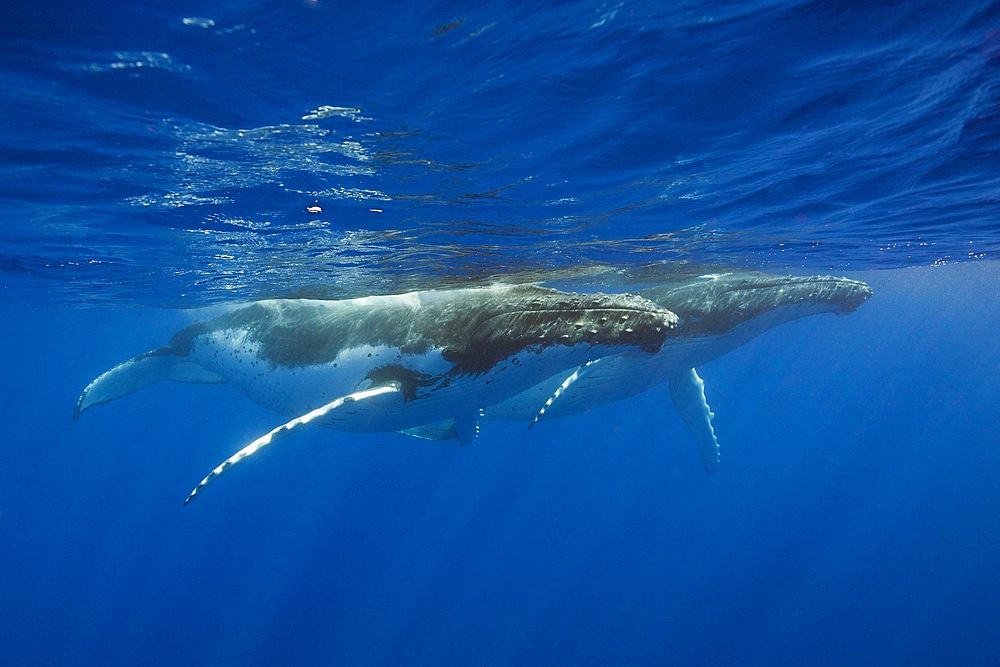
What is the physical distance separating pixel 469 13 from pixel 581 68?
1.75 m

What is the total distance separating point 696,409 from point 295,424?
406 inches

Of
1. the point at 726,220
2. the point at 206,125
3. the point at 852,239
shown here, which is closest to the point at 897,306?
the point at 852,239

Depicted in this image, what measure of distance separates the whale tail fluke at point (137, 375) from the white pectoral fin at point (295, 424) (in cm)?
616

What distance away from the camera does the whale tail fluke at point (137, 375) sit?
11414 mm

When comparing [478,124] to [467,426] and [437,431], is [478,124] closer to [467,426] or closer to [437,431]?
[467,426]

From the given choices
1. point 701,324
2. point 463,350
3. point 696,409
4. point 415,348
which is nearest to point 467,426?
point 415,348

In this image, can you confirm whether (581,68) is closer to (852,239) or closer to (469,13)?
(469,13)

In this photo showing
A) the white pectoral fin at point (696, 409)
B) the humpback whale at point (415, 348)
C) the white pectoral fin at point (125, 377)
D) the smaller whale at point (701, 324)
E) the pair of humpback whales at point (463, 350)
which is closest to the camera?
the humpback whale at point (415, 348)

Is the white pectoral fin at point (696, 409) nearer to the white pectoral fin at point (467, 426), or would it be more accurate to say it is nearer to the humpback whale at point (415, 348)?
the white pectoral fin at point (467, 426)

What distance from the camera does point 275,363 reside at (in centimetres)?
906

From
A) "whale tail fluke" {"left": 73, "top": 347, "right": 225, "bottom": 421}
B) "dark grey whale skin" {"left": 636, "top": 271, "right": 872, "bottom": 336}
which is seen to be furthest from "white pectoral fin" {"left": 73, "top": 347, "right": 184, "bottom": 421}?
"dark grey whale skin" {"left": 636, "top": 271, "right": 872, "bottom": 336}

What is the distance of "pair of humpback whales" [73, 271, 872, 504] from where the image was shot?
6426 mm

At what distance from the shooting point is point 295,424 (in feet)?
20.9

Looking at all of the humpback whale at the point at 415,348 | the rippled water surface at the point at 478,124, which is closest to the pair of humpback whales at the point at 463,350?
the humpback whale at the point at 415,348
